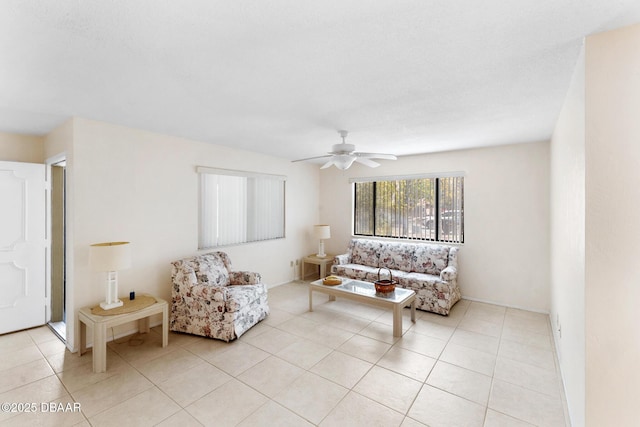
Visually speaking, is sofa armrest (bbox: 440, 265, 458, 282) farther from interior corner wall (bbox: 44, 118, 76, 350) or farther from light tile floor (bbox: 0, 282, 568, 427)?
interior corner wall (bbox: 44, 118, 76, 350)

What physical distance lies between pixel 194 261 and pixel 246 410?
6.82 ft

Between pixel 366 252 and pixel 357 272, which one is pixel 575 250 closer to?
pixel 357 272

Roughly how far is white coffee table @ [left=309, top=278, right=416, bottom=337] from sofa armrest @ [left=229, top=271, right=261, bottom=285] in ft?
2.66

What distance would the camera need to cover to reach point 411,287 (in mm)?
4211

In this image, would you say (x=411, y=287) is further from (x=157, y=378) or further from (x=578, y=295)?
(x=157, y=378)

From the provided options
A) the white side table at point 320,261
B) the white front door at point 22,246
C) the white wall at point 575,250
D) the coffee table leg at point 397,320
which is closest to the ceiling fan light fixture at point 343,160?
the coffee table leg at point 397,320

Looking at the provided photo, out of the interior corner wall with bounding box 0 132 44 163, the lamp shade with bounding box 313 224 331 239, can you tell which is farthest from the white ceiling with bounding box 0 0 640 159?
the lamp shade with bounding box 313 224 331 239

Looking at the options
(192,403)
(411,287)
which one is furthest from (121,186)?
(411,287)

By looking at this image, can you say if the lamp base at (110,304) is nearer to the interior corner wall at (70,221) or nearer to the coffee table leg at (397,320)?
the interior corner wall at (70,221)

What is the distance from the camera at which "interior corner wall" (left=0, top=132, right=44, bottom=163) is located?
11.6 ft

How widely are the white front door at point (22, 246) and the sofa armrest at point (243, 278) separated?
2314 mm

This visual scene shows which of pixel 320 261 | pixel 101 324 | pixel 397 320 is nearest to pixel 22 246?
pixel 101 324

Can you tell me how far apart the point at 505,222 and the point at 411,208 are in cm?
146

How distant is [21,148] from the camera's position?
3.67m
